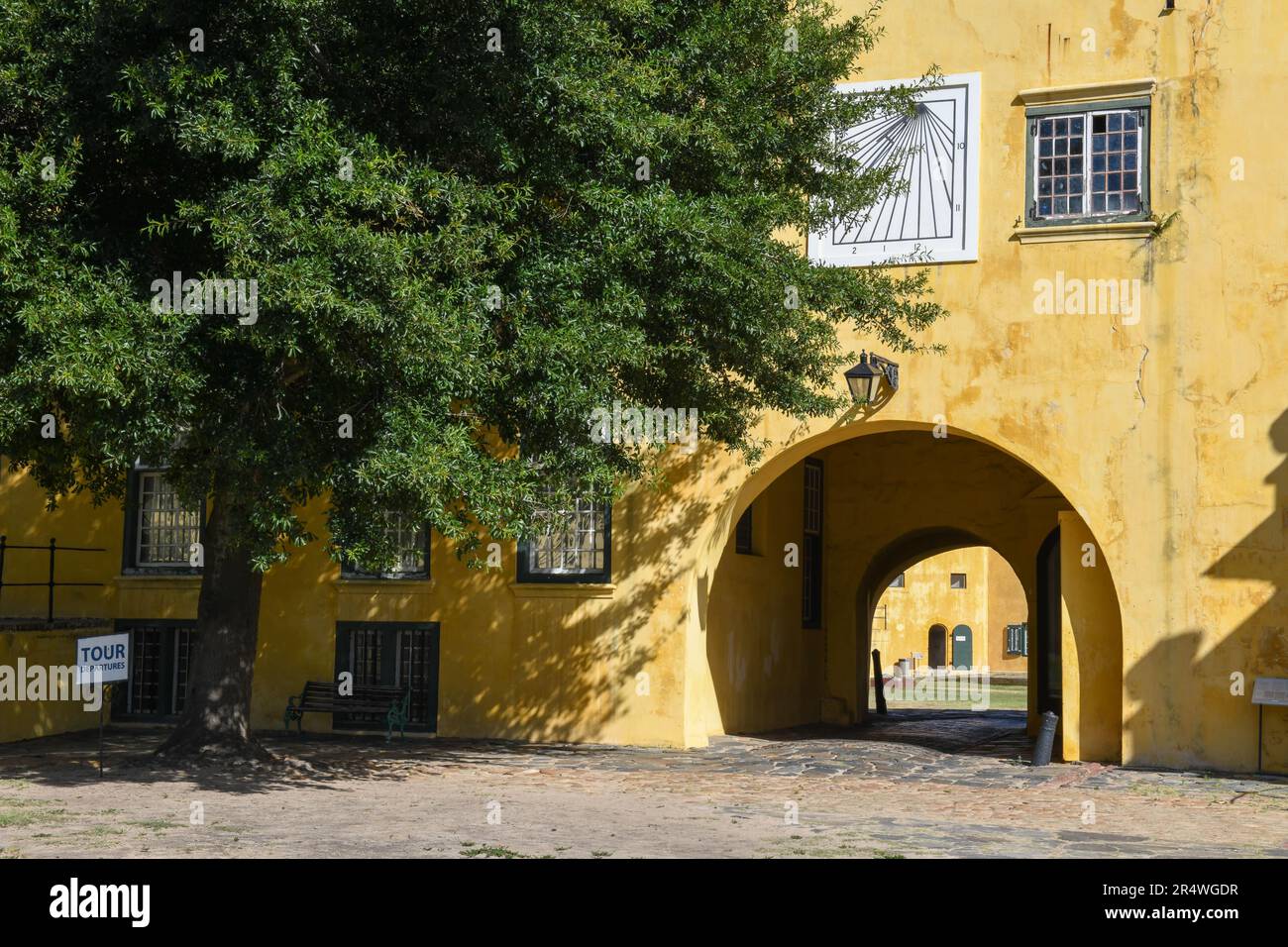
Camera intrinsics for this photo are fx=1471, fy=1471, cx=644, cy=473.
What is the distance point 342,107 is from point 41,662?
9.05m

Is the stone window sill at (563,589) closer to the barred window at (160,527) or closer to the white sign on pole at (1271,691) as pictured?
the barred window at (160,527)

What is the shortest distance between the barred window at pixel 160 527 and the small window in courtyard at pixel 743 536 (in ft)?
22.8

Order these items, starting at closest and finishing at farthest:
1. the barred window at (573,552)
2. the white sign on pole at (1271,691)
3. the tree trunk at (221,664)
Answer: the tree trunk at (221,664)
the white sign on pole at (1271,691)
the barred window at (573,552)

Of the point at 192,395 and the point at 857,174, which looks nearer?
the point at 192,395

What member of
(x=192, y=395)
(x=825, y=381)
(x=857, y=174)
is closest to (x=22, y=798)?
(x=192, y=395)

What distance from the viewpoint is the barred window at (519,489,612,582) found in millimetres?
17234

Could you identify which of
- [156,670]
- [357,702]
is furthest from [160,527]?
[357,702]

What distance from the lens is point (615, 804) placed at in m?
12.0

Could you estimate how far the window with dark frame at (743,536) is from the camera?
19016 millimetres

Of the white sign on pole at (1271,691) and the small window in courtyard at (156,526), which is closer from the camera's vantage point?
the white sign on pole at (1271,691)

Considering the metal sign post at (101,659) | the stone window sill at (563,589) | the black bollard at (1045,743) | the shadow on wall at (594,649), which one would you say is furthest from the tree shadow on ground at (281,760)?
the black bollard at (1045,743)

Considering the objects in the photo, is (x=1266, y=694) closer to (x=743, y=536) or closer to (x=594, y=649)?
(x=743, y=536)

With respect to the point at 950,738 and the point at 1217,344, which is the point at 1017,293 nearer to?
the point at 1217,344

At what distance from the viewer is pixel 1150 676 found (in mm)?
15055
